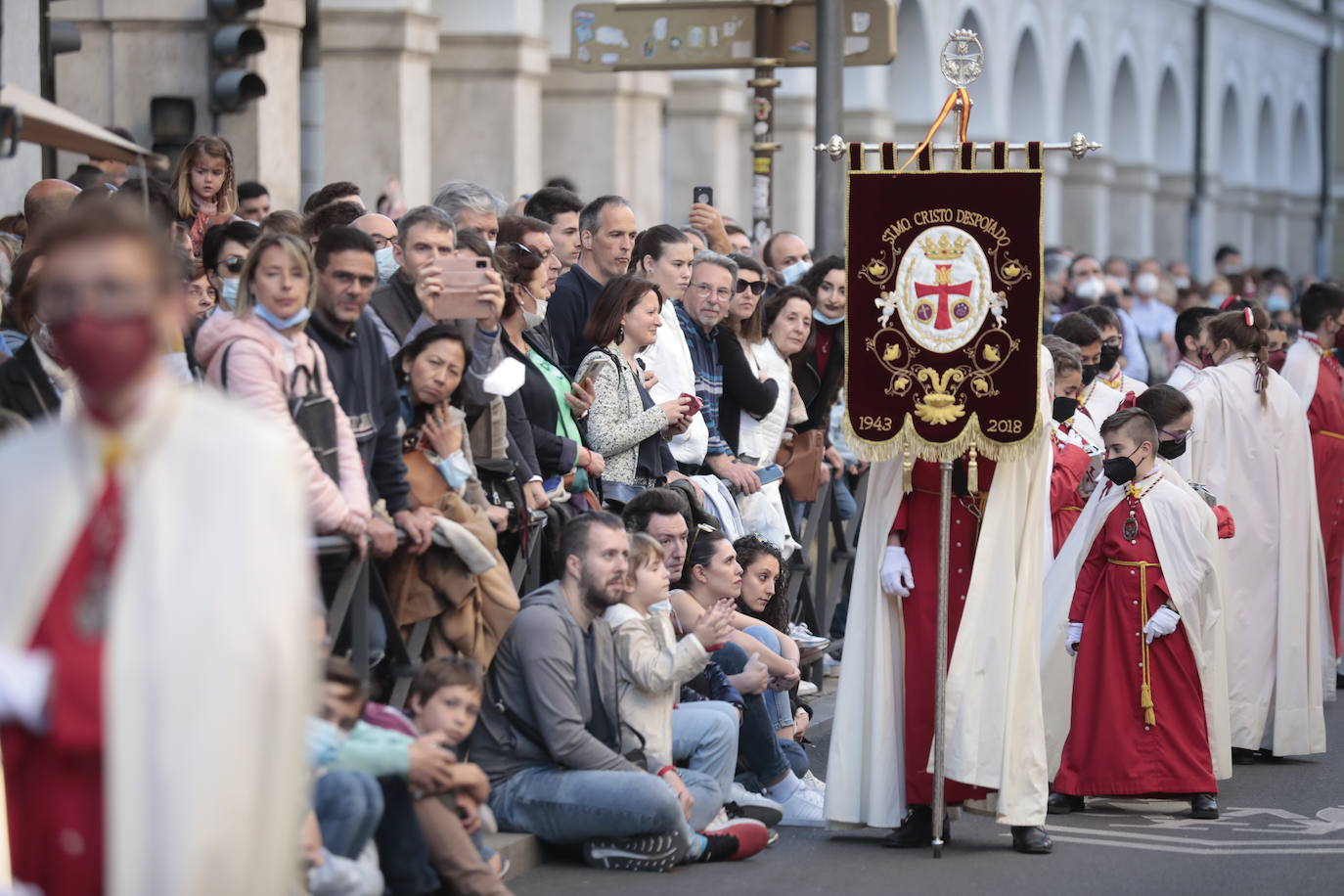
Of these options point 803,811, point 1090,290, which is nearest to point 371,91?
point 1090,290

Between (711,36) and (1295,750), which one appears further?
(711,36)

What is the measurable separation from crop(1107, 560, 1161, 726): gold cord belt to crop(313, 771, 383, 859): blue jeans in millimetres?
3979

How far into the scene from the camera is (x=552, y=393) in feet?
29.5

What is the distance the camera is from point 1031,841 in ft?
26.7

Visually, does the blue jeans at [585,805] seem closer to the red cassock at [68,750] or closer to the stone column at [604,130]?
the red cassock at [68,750]

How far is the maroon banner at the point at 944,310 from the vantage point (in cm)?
811

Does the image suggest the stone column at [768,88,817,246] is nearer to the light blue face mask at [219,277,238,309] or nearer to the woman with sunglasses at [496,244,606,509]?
the woman with sunglasses at [496,244,606,509]

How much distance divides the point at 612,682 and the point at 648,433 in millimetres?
1839

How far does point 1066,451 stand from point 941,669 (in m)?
2.96

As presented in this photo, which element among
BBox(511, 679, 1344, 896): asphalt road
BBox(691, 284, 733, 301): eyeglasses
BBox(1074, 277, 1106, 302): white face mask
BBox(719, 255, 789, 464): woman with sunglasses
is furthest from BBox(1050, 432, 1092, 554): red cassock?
BBox(1074, 277, 1106, 302): white face mask

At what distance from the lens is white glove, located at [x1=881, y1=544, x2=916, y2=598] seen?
8.16m

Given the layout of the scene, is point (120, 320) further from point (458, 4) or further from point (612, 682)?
point (458, 4)

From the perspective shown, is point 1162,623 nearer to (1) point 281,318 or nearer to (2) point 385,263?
(2) point 385,263

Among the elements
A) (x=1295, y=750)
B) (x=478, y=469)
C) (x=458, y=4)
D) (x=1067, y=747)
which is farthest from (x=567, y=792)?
(x=458, y=4)
